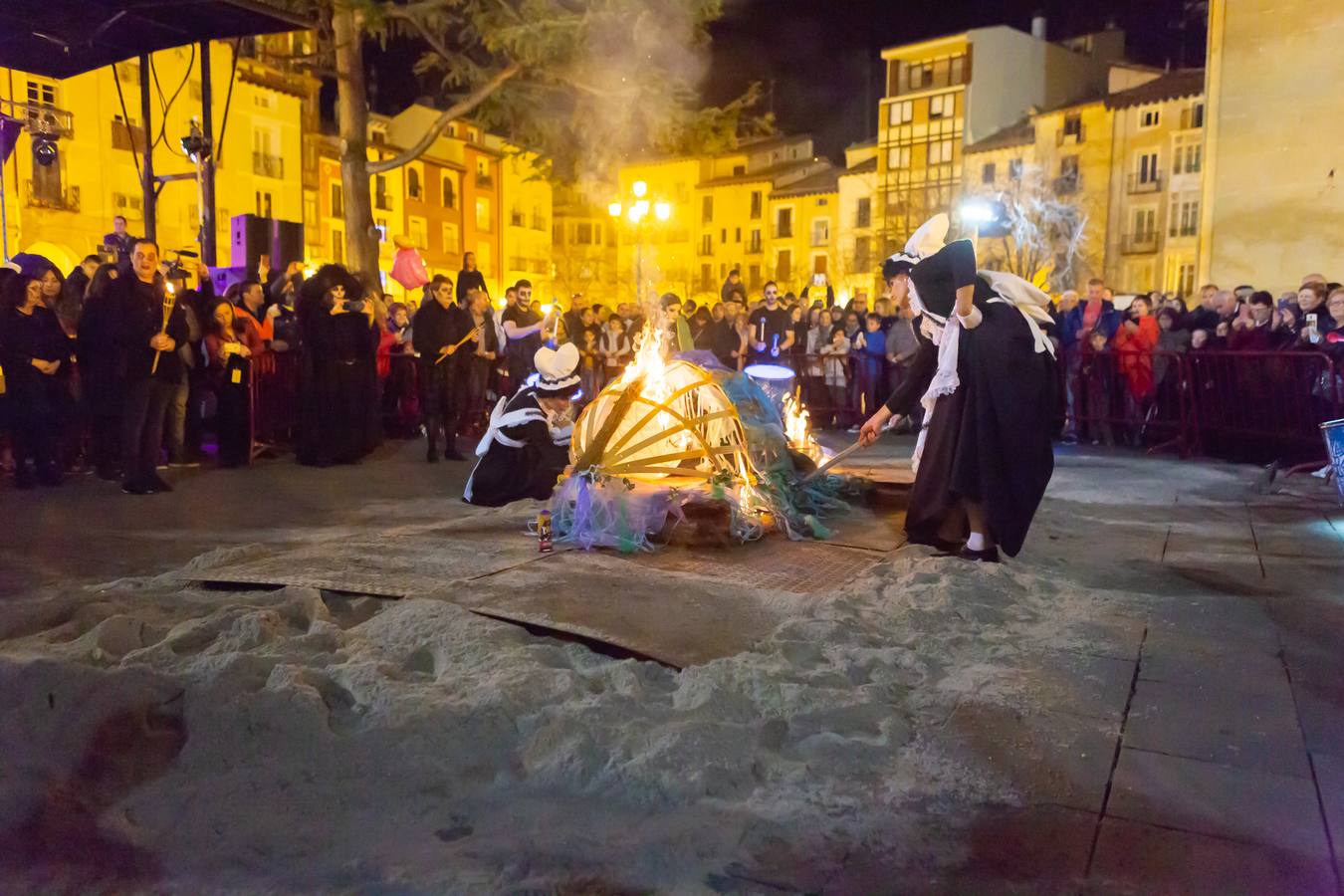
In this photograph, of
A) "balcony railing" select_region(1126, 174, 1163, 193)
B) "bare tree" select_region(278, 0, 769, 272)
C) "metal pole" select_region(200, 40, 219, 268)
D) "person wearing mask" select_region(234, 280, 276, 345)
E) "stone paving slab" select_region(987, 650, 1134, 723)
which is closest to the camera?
"stone paving slab" select_region(987, 650, 1134, 723)

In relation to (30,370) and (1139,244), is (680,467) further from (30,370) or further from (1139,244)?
(1139,244)

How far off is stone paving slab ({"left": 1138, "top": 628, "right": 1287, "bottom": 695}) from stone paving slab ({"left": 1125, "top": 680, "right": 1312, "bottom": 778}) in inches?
2.5

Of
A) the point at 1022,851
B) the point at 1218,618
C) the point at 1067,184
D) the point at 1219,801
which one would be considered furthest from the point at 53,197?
the point at 1067,184

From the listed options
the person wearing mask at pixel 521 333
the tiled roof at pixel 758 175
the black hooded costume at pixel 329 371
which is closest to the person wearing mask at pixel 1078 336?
the person wearing mask at pixel 521 333

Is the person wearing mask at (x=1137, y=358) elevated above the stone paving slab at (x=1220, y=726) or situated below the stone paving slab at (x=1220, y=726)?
above

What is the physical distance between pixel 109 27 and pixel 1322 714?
386 inches

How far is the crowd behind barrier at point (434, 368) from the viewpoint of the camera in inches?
343

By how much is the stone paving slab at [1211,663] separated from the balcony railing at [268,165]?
43.7m

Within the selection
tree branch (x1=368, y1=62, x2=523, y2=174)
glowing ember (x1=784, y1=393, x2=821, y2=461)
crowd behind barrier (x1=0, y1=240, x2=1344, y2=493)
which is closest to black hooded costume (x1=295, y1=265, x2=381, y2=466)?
crowd behind barrier (x1=0, y1=240, x2=1344, y2=493)

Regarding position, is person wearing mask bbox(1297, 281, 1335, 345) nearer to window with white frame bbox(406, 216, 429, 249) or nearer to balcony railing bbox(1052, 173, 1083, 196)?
balcony railing bbox(1052, 173, 1083, 196)

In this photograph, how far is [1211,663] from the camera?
14.1 ft

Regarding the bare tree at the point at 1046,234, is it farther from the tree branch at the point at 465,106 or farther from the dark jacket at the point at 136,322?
the dark jacket at the point at 136,322

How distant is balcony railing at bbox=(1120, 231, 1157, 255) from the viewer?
4516cm

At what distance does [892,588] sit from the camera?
5.20m
